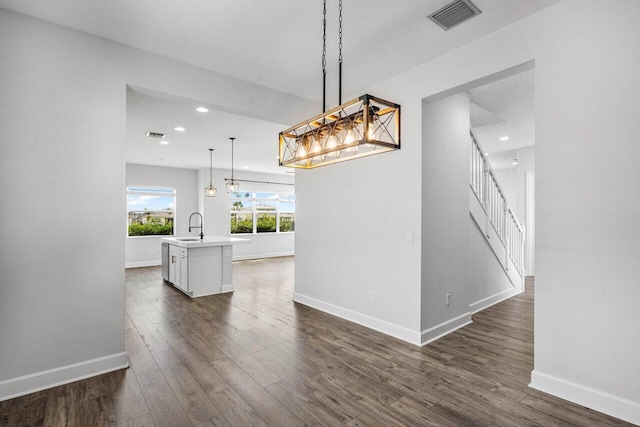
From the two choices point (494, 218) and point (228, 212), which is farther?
point (228, 212)

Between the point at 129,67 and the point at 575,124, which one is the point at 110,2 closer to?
the point at 129,67

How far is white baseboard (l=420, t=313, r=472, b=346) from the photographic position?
3.36 meters

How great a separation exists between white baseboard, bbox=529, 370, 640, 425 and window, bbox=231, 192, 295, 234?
29.8 ft

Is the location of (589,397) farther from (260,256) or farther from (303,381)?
(260,256)

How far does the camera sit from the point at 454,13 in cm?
245

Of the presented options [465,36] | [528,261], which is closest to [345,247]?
[465,36]

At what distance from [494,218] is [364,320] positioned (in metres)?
2.92

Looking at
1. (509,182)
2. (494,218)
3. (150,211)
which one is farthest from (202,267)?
(509,182)

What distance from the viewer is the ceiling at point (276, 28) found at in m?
2.39

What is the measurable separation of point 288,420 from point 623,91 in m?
3.07

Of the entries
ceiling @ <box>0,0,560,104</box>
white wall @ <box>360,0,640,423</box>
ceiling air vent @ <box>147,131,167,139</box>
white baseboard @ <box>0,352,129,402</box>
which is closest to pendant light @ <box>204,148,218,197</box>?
ceiling air vent @ <box>147,131,167,139</box>

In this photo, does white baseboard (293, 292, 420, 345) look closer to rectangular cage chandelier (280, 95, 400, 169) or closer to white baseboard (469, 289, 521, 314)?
white baseboard (469, 289, 521, 314)

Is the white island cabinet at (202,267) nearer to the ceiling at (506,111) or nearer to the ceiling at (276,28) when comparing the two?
the ceiling at (276,28)

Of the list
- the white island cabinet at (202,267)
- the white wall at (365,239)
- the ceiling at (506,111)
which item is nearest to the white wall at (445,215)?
the white wall at (365,239)
